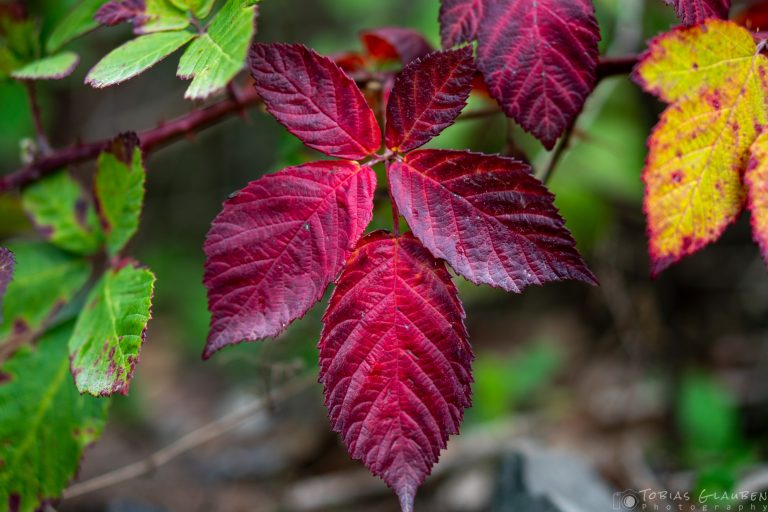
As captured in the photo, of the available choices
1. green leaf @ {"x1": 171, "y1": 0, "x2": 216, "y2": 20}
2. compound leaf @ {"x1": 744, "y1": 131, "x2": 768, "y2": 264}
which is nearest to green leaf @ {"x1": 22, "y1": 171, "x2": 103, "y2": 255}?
green leaf @ {"x1": 171, "y1": 0, "x2": 216, "y2": 20}

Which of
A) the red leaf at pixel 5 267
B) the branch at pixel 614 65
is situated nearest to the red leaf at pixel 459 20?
the branch at pixel 614 65

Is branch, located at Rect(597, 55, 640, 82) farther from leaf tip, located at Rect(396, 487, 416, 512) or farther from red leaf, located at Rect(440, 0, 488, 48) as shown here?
leaf tip, located at Rect(396, 487, 416, 512)

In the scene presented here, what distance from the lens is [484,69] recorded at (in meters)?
0.78

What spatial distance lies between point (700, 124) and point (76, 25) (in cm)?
91

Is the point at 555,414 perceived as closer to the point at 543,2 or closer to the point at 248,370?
the point at 248,370

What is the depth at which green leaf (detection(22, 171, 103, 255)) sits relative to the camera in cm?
102

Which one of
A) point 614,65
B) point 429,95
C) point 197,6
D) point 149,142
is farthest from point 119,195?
point 614,65

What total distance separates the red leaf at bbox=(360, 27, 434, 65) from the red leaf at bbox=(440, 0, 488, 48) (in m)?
0.18

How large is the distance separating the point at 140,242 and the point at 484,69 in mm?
2640

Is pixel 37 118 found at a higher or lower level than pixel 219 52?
lower

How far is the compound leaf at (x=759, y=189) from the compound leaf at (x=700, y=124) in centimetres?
3

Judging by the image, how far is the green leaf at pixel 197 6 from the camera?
0.79 meters

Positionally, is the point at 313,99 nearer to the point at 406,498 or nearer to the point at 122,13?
the point at 122,13

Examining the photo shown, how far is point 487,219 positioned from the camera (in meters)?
0.72
